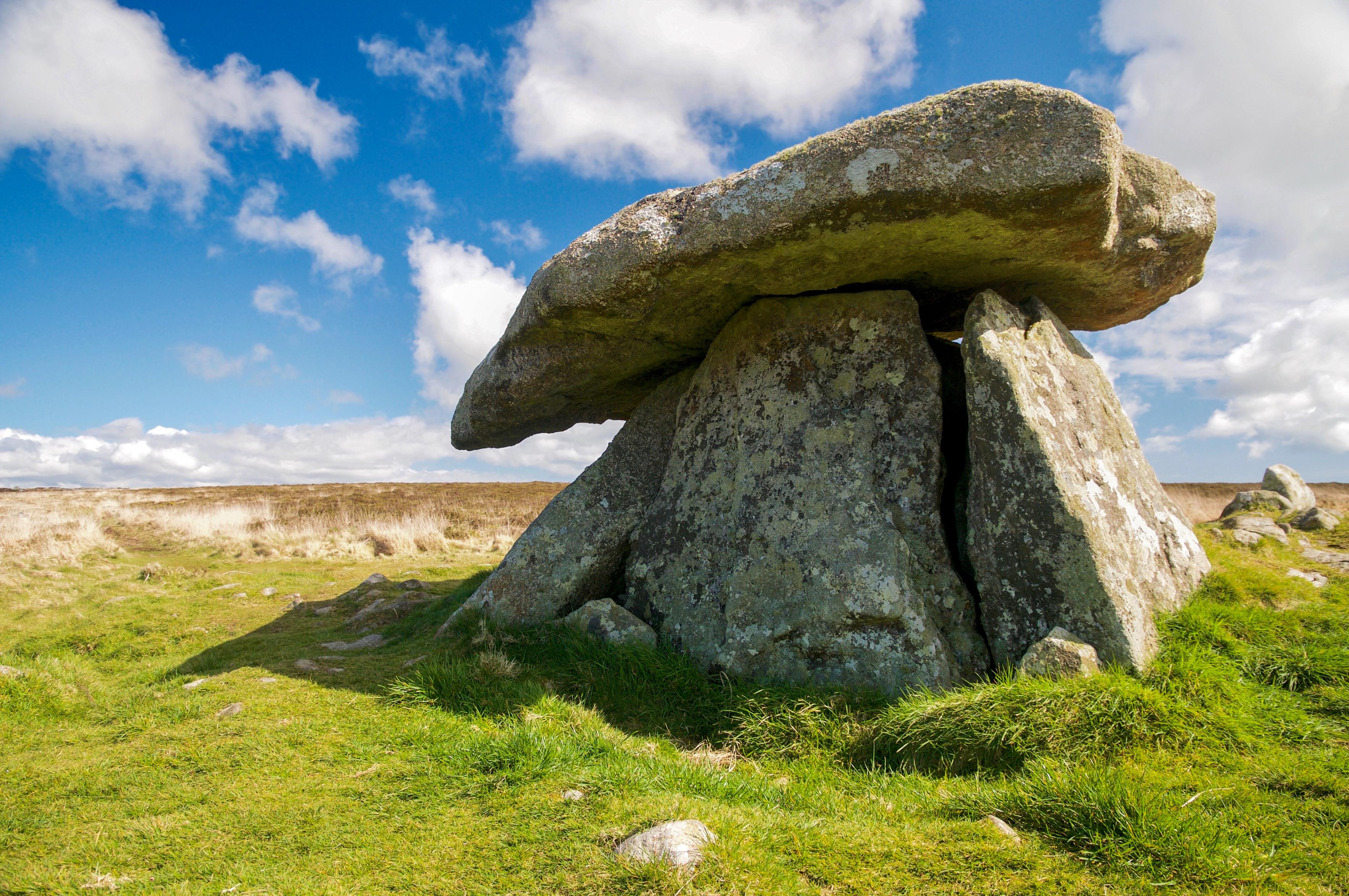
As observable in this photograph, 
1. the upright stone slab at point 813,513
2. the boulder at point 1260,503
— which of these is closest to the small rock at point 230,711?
the upright stone slab at point 813,513

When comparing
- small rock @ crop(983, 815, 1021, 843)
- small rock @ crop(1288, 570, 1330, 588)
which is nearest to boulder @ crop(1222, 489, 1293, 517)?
small rock @ crop(1288, 570, 1330, 588)

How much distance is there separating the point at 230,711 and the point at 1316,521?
14820mm

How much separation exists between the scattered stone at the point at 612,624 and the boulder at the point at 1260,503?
49.8 ft

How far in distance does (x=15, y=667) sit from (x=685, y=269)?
6975 mm

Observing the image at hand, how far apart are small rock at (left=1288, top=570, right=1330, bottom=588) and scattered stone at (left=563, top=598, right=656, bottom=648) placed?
5.90 m

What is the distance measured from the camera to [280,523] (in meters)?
21.6

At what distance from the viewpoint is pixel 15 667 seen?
6.50 metres

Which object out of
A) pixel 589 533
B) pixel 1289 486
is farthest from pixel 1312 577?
pixel 1289 486

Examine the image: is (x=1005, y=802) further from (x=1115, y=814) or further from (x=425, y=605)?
(x=425, y=605)

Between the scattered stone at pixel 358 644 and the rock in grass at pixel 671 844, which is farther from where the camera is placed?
the scattered stone at pixel 358 644

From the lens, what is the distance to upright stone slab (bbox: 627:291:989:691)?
5.61m

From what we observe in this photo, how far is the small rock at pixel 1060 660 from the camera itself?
4742mm

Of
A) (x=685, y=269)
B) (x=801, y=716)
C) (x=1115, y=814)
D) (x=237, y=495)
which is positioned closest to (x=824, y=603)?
(x=801, y=716)

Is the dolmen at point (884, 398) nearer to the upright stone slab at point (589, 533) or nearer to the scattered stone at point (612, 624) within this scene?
the upright stone slab at point (589, 533)
